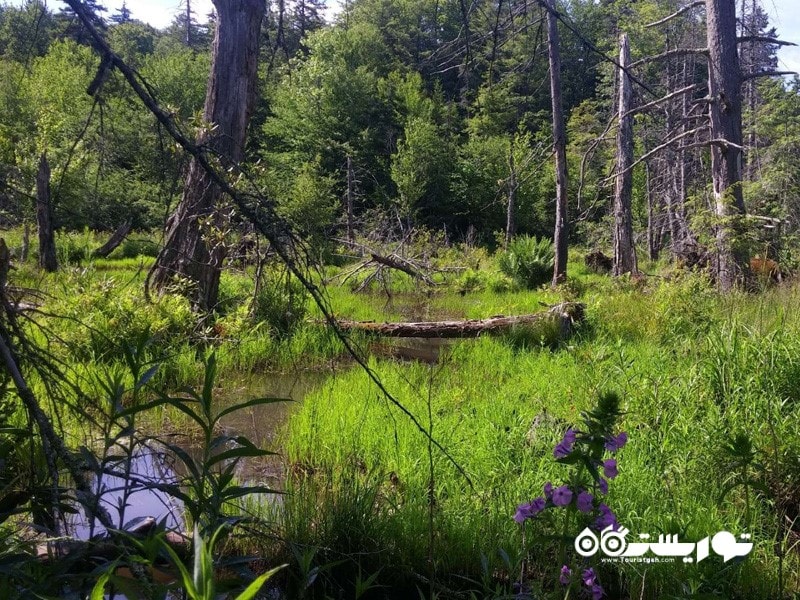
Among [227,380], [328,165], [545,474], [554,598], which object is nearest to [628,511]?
[545,474]

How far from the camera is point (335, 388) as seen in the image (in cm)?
539

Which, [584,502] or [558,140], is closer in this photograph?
[584,502]

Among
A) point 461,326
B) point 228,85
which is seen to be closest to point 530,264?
point 461,326

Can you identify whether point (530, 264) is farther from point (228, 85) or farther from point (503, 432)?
point (503, 432)

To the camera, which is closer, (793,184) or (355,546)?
(355,546)

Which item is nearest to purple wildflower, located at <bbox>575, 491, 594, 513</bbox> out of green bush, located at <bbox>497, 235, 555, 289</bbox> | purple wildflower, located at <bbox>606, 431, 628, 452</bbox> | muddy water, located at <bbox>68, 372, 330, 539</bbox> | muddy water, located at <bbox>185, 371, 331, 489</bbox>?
purple wildflower, located at <bbox>606, 431, 628, 452</bbox>

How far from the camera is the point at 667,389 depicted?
4324 millimetres

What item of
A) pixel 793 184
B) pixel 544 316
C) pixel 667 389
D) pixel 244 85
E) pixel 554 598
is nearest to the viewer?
pixel 554 598

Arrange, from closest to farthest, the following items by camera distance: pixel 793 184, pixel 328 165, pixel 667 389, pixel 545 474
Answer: pixel 545 474
pixel 667 389
pixel 793 184
pixel 328 165

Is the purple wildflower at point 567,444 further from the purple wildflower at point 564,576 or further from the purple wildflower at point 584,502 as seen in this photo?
the purple wildflower at point 564,576

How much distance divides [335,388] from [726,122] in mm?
6102

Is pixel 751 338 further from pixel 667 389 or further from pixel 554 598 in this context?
pixel 554 598

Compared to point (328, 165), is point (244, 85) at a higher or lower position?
lower

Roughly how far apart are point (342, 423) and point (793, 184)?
21449 mm
